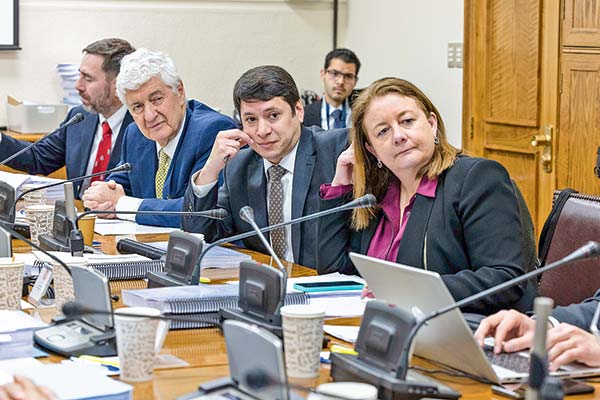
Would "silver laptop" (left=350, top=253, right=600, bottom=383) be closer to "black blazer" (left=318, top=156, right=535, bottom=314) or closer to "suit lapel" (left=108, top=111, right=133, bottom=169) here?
"black blazer" (left=318, top=156, right=535, bottom=314)

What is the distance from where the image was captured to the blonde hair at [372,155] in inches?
108

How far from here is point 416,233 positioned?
2701mm

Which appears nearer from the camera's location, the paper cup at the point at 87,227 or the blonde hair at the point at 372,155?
the blonde hair at the point at 372,155

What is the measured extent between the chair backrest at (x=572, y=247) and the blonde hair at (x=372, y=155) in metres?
0.34

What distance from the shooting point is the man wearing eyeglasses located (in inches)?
274

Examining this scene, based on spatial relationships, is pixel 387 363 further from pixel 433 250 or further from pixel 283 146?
pixel 283 146

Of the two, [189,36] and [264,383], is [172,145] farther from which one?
[189,36]

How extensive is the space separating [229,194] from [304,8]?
4152 mm

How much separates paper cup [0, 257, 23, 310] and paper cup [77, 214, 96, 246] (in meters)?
0.83

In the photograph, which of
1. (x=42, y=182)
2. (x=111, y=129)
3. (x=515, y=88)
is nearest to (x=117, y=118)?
(x=111, y=129)

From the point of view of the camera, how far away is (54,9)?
6.69 m

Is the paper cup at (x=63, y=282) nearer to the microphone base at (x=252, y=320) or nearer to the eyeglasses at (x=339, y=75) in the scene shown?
the microphone base at (x=252, y=320)

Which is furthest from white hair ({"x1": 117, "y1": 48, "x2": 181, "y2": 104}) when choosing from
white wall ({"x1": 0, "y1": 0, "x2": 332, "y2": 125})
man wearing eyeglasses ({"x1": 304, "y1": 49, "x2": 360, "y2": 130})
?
man wearing eyeglasses ({"x1": 304, "y1": 49, "x2": 360, "y2": 130})

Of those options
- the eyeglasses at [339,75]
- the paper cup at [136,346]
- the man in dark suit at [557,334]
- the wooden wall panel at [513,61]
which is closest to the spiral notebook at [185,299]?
the paper cup at [136,346]
